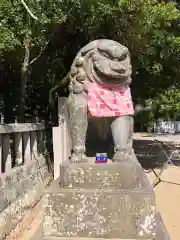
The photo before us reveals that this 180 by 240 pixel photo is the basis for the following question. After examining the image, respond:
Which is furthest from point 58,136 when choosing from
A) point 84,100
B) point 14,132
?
point 84,100

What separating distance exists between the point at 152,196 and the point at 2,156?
261 cm

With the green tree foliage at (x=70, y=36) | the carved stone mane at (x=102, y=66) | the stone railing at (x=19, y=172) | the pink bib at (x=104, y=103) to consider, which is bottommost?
the stone railing at (x=19, y=172)

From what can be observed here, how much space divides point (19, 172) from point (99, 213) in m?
2.78

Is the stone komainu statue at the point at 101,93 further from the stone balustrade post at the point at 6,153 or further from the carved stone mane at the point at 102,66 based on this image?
the stone balustrade post at the point at 6,153

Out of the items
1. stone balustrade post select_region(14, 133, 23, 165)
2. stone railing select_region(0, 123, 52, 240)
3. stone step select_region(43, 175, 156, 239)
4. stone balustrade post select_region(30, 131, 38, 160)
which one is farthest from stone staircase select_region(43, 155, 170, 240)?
stone balustrade post select_region(30, 131, 38, 160)

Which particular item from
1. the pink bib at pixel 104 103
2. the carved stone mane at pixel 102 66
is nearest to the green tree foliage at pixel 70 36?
the carved stone mane at pixel 102 66

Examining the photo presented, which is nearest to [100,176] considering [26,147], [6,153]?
[6,153]

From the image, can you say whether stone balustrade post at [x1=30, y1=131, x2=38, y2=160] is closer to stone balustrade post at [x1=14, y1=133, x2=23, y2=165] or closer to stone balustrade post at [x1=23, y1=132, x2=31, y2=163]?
stone balustrade post at [x1=23, y1=132, x2=31, y2=163]

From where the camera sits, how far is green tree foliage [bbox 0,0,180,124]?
6906 millimetres

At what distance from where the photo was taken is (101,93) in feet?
12.2

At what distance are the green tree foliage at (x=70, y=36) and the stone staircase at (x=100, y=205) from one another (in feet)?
10.1

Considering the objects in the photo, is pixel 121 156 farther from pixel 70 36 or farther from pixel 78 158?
pixel 70 36

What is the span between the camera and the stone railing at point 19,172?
5.05 meters

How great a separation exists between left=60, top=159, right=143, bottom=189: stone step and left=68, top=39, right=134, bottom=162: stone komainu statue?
0.14 m
